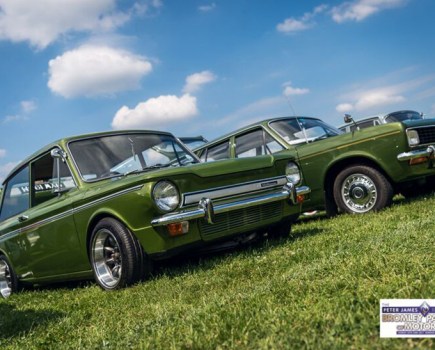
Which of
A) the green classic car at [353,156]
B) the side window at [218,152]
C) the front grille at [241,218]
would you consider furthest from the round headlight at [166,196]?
the side window at [218,152]

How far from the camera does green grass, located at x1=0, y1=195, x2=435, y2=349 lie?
2148mm

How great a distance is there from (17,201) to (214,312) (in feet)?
13.8

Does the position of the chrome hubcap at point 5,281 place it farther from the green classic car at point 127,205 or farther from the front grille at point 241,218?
the front grille at point 241,218

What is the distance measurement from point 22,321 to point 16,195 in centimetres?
268

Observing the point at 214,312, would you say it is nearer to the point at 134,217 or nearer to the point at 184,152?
the point at 134,217

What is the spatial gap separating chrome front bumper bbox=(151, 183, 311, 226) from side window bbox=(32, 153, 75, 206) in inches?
58.5

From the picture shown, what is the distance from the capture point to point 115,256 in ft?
14.4

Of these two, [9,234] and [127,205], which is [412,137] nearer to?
[127,205]

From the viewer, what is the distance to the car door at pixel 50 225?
4.80 m

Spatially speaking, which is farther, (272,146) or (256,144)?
(256,144)

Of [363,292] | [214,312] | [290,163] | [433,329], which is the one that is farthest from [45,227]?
[433,329]

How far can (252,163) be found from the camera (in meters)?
4.76
